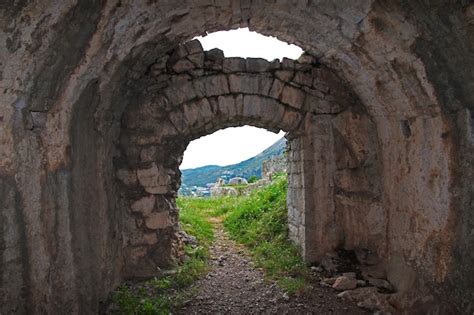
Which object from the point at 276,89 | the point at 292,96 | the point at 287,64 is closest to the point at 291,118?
the point at 292,96

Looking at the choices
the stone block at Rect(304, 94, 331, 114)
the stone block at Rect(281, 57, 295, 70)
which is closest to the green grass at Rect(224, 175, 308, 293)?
the stone block at Rect(304, 94, 331, 114)

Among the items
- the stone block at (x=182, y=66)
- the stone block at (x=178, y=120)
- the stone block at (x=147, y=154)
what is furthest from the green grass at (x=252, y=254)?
the stone block at (x=182, y=66)

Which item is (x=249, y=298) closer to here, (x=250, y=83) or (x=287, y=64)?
(x=250, y=83)

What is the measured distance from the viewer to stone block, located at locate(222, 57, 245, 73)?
468cm

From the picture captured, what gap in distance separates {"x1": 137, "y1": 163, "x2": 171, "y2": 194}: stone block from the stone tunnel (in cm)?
3

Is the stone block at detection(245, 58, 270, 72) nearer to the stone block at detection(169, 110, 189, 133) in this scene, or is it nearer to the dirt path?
the stone block at detection(169, 110, 189, 133)

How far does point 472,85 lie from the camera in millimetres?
2791

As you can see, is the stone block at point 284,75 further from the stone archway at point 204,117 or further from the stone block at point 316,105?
the stone block at point 316,105

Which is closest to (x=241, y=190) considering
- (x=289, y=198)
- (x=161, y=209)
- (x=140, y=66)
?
(x=289, y=198)

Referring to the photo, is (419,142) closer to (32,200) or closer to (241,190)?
(32,200)

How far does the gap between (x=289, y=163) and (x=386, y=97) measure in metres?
2.28

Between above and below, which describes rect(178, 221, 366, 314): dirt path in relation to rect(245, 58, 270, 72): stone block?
below

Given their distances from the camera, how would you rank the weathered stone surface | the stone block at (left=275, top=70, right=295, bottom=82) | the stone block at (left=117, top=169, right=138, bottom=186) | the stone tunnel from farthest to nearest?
the stone block at (left=275, top=70, right=295, bottom=82)
the stone block at (left=117, top=169, right=138, bottom=186)
the weathered stone surface
the stone tunnel

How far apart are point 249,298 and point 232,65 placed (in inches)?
115
